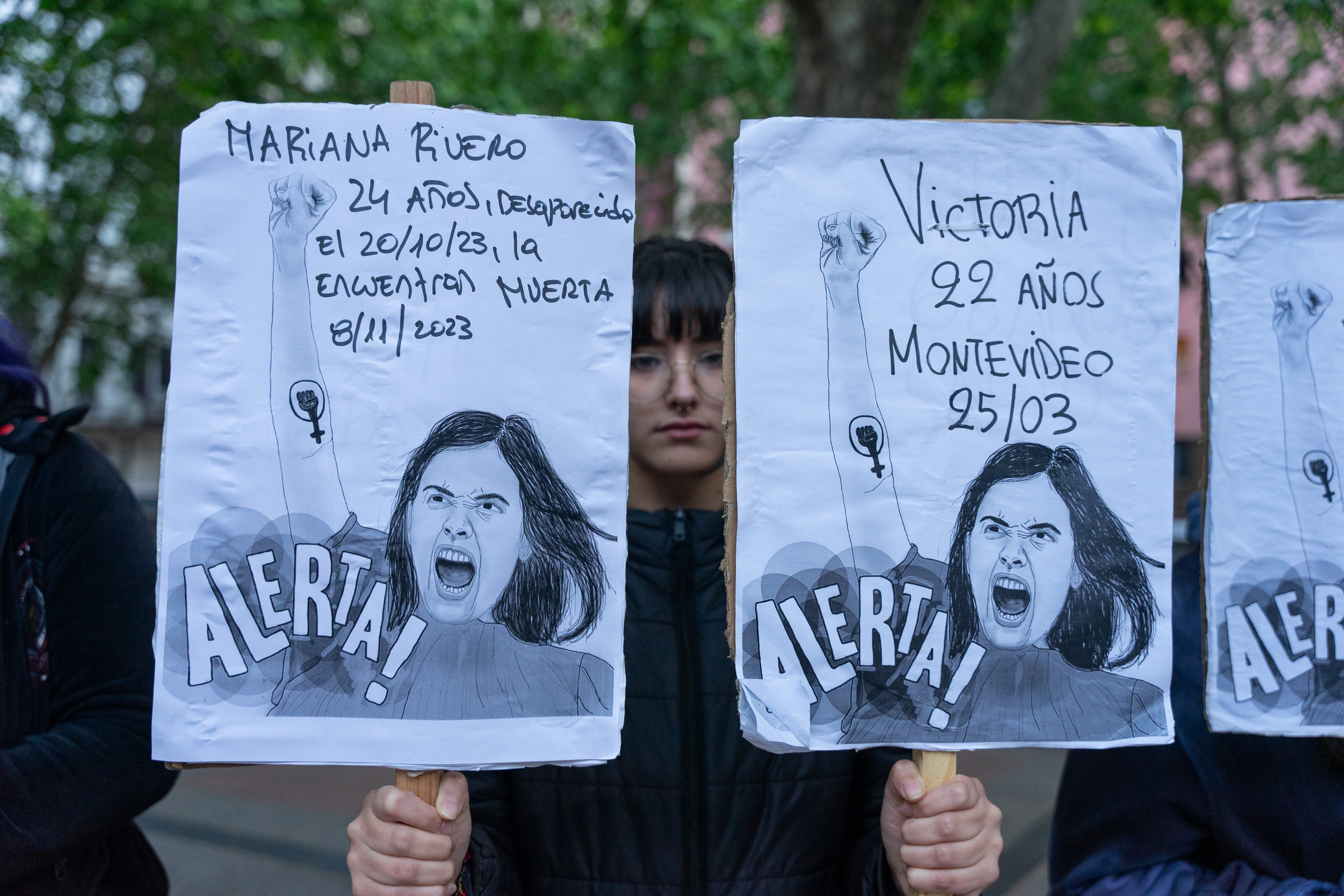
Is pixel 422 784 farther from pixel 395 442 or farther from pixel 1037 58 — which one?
pixel 1037 58

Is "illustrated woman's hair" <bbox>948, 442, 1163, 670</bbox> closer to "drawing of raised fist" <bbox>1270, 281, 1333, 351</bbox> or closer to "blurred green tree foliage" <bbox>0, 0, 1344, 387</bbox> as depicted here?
"drawing of raised fist" <bbox>1270, 281, 1333, 351</bbox>

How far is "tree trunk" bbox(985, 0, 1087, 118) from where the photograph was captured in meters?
5.04

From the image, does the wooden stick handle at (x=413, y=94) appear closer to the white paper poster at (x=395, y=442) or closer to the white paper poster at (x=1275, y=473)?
the white paper poster at (x=395, y=442)

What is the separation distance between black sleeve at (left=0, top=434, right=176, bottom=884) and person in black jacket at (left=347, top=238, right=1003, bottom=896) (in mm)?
467

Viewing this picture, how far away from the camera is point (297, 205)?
134cm

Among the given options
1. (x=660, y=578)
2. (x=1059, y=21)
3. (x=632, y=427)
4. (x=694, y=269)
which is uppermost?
(x=1059, y=21)

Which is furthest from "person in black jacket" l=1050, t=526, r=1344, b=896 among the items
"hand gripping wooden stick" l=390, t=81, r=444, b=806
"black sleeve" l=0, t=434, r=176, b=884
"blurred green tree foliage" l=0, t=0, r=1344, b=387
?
"blurred green tree foliage" l=0, t=0, r=1344, b=387

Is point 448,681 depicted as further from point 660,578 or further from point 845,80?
point 845,80

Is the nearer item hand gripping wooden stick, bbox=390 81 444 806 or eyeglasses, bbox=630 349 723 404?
hand gripping wooden stick, bbox=390 81 444 806

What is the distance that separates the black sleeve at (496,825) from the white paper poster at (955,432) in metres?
0.46

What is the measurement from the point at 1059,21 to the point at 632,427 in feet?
14.4

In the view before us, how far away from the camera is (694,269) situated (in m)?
1.69

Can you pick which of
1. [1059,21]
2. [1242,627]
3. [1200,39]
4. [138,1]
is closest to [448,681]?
[1242,627]

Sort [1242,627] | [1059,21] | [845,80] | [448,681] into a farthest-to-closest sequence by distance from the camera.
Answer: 1. [1059,21]
2. [845,80]
3. [1242,627]
4. [448,681]
